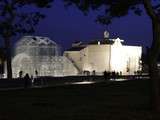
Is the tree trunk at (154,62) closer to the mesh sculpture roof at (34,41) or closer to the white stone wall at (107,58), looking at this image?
the mesh sculpture roof at (34,41)

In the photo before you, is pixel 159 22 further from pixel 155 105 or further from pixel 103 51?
pixel 103 51

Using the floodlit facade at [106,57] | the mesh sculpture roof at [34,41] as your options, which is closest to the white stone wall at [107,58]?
the floodlit facade at [106,57]

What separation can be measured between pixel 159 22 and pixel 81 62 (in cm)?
11241

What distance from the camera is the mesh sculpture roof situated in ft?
321

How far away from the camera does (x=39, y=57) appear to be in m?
96.2

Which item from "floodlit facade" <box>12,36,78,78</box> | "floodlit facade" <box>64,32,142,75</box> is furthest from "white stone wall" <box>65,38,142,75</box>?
"floodlit facade" <box>12,36,78,78</box>

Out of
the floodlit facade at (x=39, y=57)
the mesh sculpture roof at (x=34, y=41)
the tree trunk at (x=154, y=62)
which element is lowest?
Answer: the tree trunk at (x=154, y=62)

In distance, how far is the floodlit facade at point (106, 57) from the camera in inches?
5335

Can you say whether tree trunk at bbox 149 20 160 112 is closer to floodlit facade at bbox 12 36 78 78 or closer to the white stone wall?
floodlit facade at bbox 12 36 78 78

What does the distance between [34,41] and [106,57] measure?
43.2 m

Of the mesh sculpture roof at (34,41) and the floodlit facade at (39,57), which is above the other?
the mesh sculpture roof at (34,41)

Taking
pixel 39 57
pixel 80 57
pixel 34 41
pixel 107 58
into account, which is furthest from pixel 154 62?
pixel 107 58

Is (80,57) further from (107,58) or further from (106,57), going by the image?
(107,58)

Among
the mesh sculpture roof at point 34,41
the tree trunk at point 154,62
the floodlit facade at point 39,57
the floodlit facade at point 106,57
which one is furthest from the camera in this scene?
the floodlit facade at point 106,57
